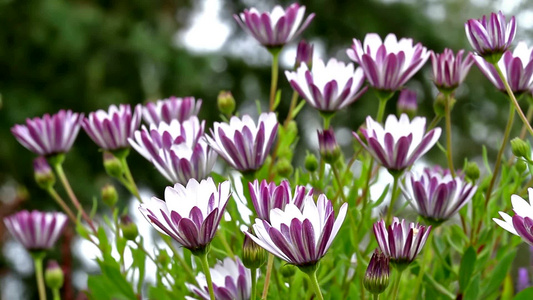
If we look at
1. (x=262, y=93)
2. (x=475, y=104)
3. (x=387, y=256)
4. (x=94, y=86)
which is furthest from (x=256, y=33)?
(x=475, y=104)

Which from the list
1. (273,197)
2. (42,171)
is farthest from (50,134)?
(273,197)

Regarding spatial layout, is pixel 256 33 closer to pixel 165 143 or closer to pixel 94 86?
pixel 165 143

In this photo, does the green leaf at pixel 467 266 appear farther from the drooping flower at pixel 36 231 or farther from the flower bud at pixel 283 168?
the drooping flower at pixel 36 231

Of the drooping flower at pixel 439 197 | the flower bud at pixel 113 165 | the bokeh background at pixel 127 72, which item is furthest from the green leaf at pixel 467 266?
the bokeh background at pixel 127 72

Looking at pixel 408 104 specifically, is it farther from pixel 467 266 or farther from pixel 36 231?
pixel 36 231

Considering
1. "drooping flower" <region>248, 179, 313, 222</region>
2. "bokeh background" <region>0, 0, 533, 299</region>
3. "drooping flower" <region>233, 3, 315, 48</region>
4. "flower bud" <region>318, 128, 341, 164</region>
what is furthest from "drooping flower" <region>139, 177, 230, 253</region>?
"bokeh background" <region>0, 0, 533, 299</region>

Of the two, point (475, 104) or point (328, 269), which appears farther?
point (475, 104)
